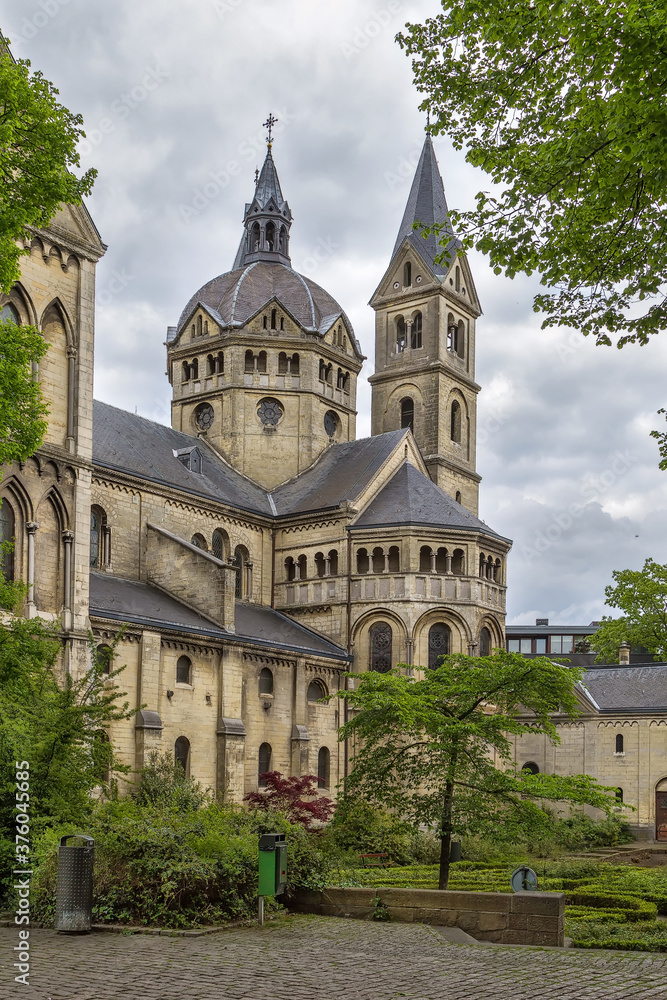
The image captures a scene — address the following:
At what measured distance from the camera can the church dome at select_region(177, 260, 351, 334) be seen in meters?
55.5

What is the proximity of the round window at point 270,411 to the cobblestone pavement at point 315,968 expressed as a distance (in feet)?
133

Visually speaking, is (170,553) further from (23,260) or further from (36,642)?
(36,642)

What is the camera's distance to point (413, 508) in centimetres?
4828

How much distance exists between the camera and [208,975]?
11.5 m

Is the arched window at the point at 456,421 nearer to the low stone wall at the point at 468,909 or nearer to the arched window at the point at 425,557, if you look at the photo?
the arched window at the point at 425,557

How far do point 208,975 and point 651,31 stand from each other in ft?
34.6

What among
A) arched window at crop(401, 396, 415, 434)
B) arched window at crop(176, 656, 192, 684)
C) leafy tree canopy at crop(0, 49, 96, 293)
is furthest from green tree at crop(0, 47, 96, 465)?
arched window at crop(401, 396, 415, 434)

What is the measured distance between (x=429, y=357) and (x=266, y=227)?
12020 mm

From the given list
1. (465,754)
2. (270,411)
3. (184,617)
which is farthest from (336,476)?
(465,754)

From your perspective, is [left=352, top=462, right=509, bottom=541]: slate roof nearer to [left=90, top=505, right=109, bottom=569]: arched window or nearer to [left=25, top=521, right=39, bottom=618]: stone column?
[left=90, top=505, right=109, bottom=569]: arched window

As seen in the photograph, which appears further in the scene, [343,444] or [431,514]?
[343,444]

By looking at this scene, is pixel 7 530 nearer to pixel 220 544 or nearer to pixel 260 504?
pixel 220 544

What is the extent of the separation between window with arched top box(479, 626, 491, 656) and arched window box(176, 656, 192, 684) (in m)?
14.7

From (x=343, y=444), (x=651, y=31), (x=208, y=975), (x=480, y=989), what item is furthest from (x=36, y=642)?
(x=343, y=444)
